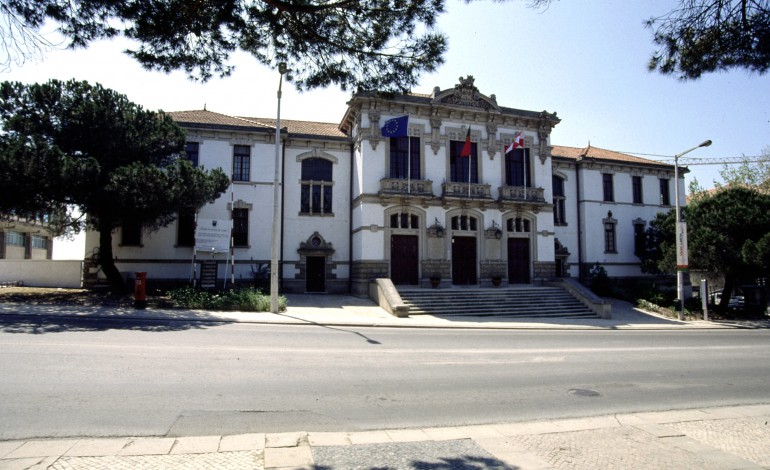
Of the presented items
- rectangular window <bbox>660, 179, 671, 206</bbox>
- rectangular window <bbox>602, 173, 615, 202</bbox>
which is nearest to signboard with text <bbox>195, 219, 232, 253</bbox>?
rectangular window <bbox>602, 173, 615, 202</bbox>

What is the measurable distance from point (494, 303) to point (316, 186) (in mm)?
12191

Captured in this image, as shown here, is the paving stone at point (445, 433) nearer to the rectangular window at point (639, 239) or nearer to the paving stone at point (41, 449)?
the paving stone at point (41, 449)

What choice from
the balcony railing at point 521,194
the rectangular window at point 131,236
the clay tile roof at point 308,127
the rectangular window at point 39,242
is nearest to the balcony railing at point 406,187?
the clay tile roof at point 308,127

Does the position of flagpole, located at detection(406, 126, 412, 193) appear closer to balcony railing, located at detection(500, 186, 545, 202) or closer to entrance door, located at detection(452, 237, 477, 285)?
entrance door, located at detection(452, 237, 477, 285)

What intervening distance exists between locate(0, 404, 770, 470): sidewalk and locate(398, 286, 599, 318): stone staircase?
605 inches

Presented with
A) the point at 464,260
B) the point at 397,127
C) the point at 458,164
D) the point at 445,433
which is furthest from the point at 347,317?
the point at 445,433

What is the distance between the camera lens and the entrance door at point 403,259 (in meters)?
25.9

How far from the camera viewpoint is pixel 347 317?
749 inches

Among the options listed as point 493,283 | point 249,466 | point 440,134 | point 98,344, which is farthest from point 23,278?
point 249,466

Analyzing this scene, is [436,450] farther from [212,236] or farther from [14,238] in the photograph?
[14,238]

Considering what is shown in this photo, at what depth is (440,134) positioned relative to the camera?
27.0 metres

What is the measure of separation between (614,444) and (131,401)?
6.56m

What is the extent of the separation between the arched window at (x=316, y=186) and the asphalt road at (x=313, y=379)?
13.5m

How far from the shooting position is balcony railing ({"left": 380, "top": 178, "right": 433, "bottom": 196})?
83.6 ft
